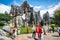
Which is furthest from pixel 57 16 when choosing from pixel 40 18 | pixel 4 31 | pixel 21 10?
pixel 4 31

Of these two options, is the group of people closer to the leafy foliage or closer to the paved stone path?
the paved stone path

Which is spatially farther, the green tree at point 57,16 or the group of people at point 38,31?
the green tree at point 57,16

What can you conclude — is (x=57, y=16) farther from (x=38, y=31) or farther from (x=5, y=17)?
(x=5, y=17)

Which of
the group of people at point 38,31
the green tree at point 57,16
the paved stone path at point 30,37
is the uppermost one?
the green tree at point 57,16

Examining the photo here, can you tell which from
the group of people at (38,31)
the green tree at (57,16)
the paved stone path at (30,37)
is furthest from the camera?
the green tree at (57,16)

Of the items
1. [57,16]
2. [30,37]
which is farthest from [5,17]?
[57,16]

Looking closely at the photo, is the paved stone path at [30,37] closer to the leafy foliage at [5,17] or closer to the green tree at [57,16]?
the green tree at [57,16]

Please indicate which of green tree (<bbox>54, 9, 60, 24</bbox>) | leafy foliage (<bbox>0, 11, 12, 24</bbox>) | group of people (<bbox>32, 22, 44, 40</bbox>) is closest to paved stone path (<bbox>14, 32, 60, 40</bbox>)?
group of people (<bbox>32, 22, 44, 40</bbox>)

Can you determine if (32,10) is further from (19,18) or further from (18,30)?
(18,30)

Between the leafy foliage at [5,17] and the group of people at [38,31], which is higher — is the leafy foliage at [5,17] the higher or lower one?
the higher one

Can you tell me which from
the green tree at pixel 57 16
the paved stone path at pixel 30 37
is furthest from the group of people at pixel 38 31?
the green tree at pixel 57 16

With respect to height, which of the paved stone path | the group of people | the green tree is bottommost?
the paved stone path

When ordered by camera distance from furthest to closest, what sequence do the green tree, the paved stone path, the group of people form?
the green tree → the paved stone path → the group of people

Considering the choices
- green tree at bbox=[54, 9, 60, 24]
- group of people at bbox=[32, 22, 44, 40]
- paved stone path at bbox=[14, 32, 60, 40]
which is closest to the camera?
group of people at bbox=[32, 22, 44, 40]
